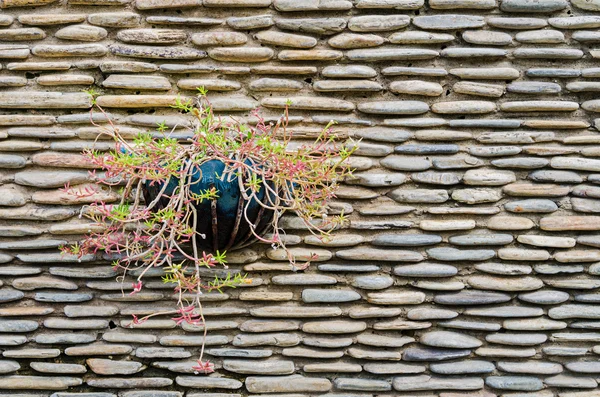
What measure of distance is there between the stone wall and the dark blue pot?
299 millimetres

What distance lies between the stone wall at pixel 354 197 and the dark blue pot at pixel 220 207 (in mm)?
299

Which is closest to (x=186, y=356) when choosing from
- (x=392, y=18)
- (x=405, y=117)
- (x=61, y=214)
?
(x=61, y=214)

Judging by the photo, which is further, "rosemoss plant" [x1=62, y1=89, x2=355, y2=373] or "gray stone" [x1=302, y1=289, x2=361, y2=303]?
"gray stone" [x1=302, y1=289, x2=361, y2=303]

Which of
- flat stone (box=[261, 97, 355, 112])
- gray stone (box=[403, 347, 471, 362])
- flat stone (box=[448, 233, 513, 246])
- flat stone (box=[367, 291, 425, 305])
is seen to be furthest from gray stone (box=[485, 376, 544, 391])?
flat stone (box=[261, 97, 355, 112])

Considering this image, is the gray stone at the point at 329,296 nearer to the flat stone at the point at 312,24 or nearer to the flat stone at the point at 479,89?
the flat stone at the point at 479,89

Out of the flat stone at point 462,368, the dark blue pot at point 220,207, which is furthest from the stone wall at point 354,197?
the dark blue pot at point 220,207

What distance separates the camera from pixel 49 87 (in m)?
2.37

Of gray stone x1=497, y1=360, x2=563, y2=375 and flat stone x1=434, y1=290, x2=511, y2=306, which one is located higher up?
flat stone x1=434, y1=290, x2=511, y2=306

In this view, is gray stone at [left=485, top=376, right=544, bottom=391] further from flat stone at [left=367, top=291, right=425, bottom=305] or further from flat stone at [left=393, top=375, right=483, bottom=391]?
flat stone at [left=367, top=291, right=425, bottom=305]

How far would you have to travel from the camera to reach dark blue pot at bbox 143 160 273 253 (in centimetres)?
196

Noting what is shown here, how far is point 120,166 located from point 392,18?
4.26 ft

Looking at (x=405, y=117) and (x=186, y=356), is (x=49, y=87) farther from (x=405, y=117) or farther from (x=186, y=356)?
(x=405, y=117)

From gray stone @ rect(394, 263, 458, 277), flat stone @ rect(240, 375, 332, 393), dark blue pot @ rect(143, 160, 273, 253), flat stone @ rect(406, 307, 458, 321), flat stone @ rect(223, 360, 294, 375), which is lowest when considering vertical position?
flat stone @ rect(240, 375, 332, 393)

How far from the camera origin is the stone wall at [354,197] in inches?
92.0
